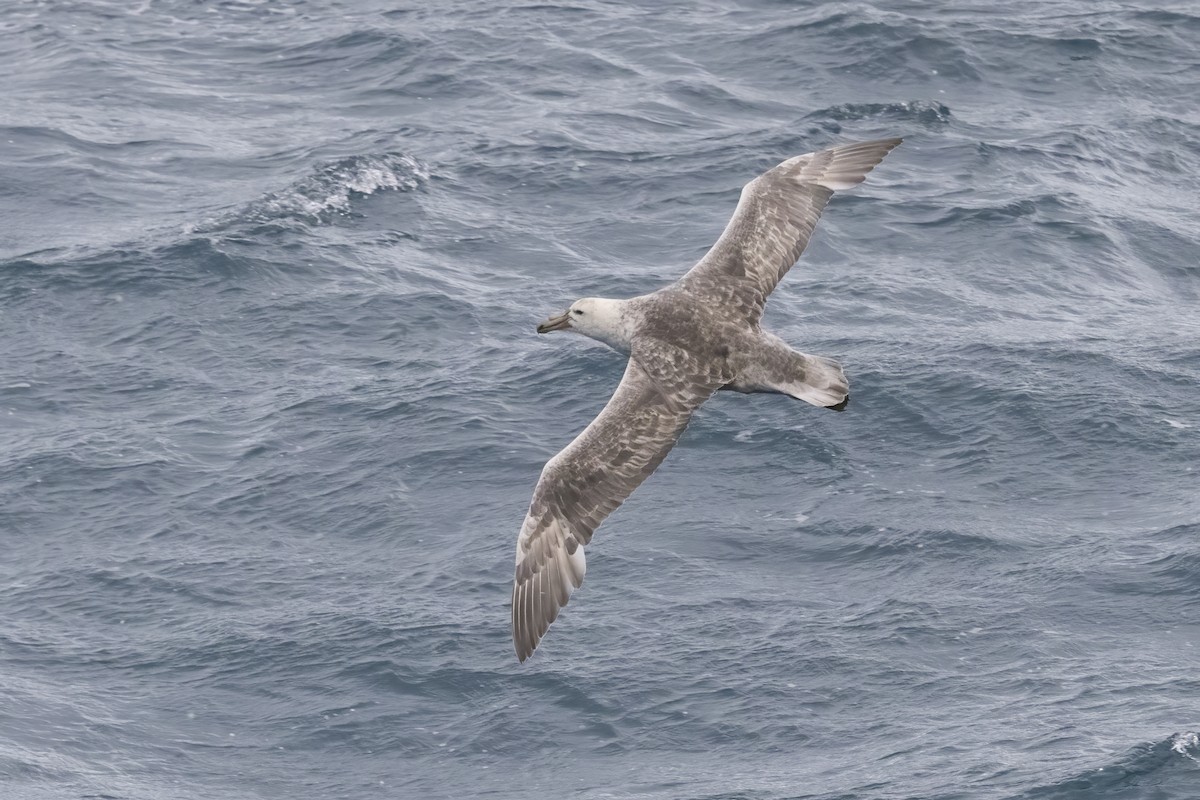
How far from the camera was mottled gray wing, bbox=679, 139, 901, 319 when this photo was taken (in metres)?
22.9

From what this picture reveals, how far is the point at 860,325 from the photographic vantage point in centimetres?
3288

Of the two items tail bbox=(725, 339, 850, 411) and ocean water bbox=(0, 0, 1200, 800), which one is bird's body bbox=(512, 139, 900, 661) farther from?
ocean water bbox=(0, 0, 1200, 800)

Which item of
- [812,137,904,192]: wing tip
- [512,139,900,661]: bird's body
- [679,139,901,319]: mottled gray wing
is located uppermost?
[812,137,904,192]: wing tip

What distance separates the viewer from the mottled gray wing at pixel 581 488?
21.1m

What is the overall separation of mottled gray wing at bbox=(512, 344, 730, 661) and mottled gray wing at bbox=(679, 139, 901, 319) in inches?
68.2

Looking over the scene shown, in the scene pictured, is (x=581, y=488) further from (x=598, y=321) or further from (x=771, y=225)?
(x=771, y=225)

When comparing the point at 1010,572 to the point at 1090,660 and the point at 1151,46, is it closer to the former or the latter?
the point at 1090,660

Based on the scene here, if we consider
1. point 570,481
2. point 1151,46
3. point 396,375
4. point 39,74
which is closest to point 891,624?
point 570,481

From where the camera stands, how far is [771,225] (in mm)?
23625

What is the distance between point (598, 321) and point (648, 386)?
121 cm

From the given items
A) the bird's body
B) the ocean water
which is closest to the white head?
the bird's body

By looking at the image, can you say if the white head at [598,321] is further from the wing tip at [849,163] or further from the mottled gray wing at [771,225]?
the wing tip at [849,163]

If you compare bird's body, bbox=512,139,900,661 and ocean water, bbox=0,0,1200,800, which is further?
ocean water, bbox=0,0,1200,800

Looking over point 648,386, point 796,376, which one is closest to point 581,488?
point 648,386
